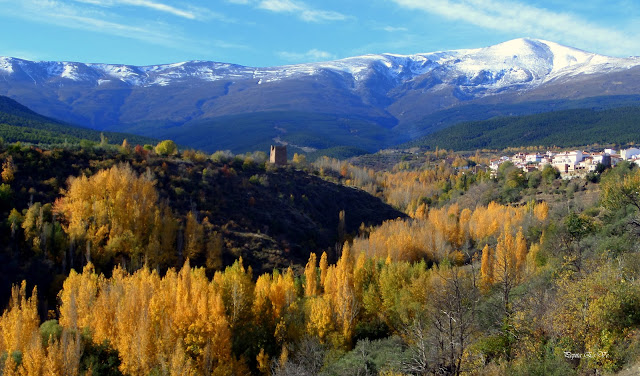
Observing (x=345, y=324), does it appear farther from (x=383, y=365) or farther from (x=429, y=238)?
(x=429, y=238)

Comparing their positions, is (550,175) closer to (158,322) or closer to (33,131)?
(158,322)

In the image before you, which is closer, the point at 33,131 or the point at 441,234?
the point at 441,234

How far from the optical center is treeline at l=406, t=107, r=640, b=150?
468 ft

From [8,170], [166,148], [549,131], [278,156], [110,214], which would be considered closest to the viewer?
[110,214]

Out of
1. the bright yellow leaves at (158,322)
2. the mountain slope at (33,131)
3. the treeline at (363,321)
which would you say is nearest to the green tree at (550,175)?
the treeline at (363,321)

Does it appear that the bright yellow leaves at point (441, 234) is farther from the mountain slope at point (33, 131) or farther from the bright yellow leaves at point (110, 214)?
the mountain slope at point (33, 131)

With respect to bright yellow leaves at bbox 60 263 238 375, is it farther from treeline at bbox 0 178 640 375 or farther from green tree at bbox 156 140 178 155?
green tree at bbox 156 140 178 155

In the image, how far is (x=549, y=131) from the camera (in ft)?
548

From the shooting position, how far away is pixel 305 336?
27938 mm

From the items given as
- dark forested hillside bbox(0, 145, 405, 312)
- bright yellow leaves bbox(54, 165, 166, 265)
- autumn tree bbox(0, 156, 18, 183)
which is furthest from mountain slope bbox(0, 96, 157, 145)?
bright yellow leaves bbox(54, 165, 166, 265)

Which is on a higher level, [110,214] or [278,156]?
[278,156]

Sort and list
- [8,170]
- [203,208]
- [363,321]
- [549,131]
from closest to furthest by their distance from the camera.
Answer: [363,321], [8,170], [203,208], [549,131]

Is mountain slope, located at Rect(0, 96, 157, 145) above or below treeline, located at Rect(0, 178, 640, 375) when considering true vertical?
above

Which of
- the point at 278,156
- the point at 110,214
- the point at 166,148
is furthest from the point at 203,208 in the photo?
the point at 278,156
